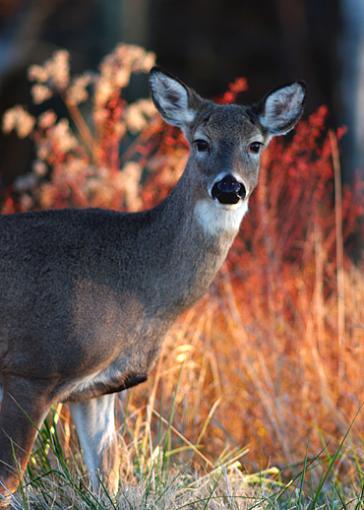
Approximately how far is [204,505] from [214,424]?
161 cm

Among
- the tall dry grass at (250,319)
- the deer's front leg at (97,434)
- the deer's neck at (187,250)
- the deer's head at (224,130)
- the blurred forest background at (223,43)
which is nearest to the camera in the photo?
the deer's head at (224,130)

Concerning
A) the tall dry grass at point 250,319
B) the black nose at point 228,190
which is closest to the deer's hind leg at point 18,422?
the tall dry grass at point 250,319

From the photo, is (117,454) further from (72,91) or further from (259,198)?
(72,91)

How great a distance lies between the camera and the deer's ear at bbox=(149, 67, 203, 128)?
5754 millimetres

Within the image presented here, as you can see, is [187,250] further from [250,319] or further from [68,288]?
[250,319]

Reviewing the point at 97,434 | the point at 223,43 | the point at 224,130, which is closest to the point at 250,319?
the point at 97,434

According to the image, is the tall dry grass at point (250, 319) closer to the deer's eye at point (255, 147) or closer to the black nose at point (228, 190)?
the deer's eye at point (255, 147)

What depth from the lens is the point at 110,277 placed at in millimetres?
5410

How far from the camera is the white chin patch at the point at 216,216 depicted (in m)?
5.36

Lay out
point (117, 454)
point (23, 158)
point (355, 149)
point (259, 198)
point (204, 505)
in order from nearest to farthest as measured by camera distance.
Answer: point (204, 505)
point (117, 454)
point (259, 198)
point (355, 149)
point (23, 158)

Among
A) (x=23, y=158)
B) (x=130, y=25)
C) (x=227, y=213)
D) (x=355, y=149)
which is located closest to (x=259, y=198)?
(x=227, y=213)

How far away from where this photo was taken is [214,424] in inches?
266

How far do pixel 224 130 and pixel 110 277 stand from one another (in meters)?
0.89

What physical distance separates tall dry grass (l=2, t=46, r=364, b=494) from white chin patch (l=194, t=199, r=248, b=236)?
124 centimetres
